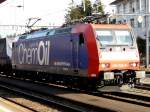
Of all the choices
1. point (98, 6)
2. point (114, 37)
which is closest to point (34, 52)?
point (114, 37)

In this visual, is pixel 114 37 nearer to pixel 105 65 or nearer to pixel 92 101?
pixel 105 65

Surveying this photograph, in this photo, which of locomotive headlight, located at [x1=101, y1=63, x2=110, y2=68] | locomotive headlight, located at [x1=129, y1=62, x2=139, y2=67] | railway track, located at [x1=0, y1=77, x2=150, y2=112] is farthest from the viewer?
locomotive headlight, located at [x1=129, y1=62, x2=139, y2=67]

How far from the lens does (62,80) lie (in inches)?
898

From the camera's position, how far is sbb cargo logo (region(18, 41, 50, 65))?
24578mm

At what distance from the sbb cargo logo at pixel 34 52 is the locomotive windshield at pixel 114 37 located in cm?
505

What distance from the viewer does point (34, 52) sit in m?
26.5

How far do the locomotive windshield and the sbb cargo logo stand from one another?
16.6 feet

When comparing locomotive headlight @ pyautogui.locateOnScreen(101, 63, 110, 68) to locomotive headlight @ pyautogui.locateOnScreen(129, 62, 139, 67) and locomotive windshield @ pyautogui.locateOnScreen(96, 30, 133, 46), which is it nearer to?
locomotive windshield @ pyautogui.locateOnScreen(96, 30, 133, 46)

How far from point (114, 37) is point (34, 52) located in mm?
7769

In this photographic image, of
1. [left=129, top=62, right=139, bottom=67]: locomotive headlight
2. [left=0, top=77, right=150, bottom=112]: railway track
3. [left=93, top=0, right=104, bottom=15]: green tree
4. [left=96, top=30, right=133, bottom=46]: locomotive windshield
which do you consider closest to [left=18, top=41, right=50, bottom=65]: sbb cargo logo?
[left=0, top=77, right=150, bottom=112]: railway track

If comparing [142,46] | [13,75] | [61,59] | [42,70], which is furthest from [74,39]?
[142,46]

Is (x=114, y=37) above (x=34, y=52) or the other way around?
above

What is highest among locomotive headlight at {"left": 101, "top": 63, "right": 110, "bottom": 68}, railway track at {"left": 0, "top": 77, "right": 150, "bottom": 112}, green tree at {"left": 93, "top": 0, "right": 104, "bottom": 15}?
green tree at {"left": 93, "top": 0, "right": 104, "bottom": 15}

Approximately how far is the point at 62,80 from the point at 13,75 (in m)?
12.8
